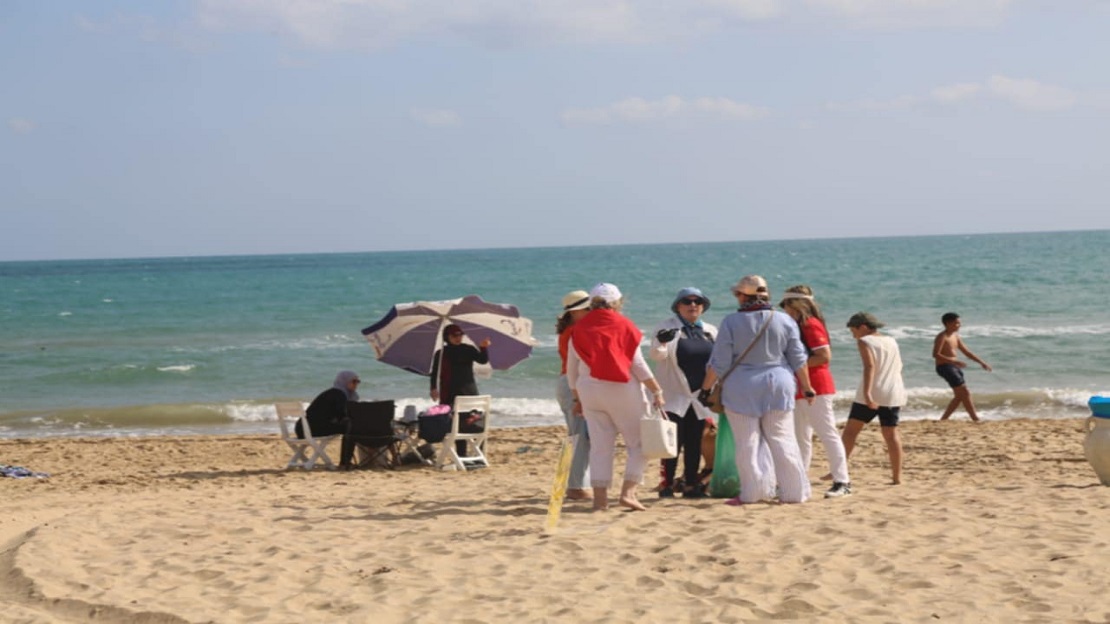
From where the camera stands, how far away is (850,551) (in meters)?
6.35

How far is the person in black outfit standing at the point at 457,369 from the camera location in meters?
11.4

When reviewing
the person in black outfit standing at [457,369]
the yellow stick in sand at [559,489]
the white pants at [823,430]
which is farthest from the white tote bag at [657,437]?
the person in black outfit standing at [457,369]

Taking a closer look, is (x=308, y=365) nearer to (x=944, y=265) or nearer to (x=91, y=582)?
(x=91, y=582)

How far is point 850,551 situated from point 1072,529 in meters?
1.32

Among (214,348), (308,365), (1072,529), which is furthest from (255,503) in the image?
(214,348)

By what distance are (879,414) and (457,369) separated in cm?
405

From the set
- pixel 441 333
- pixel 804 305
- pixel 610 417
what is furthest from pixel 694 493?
pixel 441 333

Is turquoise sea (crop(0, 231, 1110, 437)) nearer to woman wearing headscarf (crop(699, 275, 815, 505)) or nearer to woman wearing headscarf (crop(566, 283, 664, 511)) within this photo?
woman wearing headscarf (crop(699, 275, 815, 505))

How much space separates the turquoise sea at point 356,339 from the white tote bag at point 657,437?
9.45m

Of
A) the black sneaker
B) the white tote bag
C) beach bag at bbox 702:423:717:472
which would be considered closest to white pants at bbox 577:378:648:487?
the white tote bag

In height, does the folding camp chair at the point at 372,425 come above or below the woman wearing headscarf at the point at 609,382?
below

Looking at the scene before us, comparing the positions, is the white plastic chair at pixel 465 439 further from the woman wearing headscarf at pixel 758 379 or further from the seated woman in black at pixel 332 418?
the woman wearing headscarf at pixel 758 379

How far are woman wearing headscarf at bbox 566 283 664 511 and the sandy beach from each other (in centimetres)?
31

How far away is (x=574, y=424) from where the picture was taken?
8.30 m
